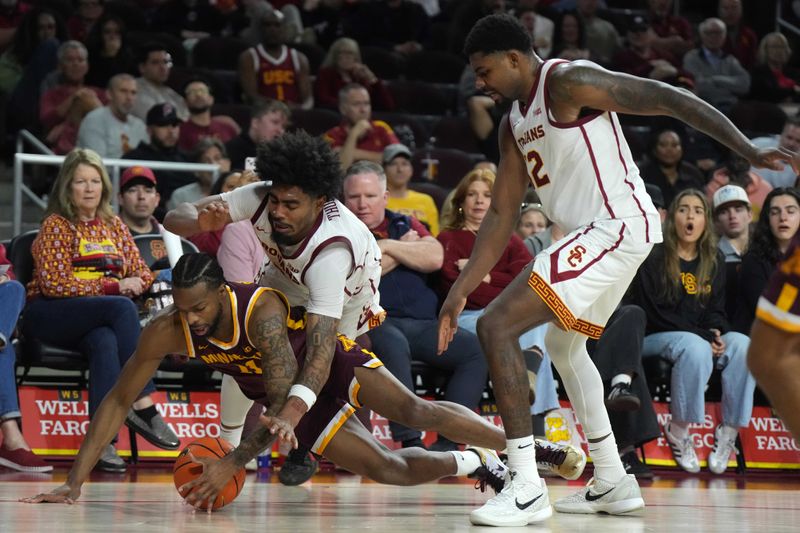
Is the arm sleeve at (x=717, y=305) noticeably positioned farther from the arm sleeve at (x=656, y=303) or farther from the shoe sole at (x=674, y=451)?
the shoe sole at (x=674, y=451)

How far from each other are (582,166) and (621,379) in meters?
2.66

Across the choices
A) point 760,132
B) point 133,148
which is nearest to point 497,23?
point 133,148

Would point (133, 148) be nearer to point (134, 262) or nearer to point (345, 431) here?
point (134, 262)

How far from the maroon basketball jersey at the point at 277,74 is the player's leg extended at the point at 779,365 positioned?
7.74 m

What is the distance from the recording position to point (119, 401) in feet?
15.2

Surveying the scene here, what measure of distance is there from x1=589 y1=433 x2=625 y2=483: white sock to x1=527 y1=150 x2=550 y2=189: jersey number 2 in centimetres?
104

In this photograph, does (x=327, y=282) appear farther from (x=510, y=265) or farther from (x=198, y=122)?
(x=198, y=122)

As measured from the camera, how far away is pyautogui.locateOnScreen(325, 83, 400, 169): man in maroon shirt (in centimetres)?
937

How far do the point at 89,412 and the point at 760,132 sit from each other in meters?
7.67

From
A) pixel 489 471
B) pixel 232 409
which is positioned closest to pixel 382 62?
pixel 232 409

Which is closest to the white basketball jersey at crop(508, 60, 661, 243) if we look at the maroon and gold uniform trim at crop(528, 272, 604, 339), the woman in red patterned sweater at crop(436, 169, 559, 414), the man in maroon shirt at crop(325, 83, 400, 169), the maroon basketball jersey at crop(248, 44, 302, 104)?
the maroon and gold uniform trim at crop(528, 272, 604, 339)

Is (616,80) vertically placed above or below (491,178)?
above

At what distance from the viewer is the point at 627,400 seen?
6766mm

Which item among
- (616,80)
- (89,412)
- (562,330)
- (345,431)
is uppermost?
(616,80)
